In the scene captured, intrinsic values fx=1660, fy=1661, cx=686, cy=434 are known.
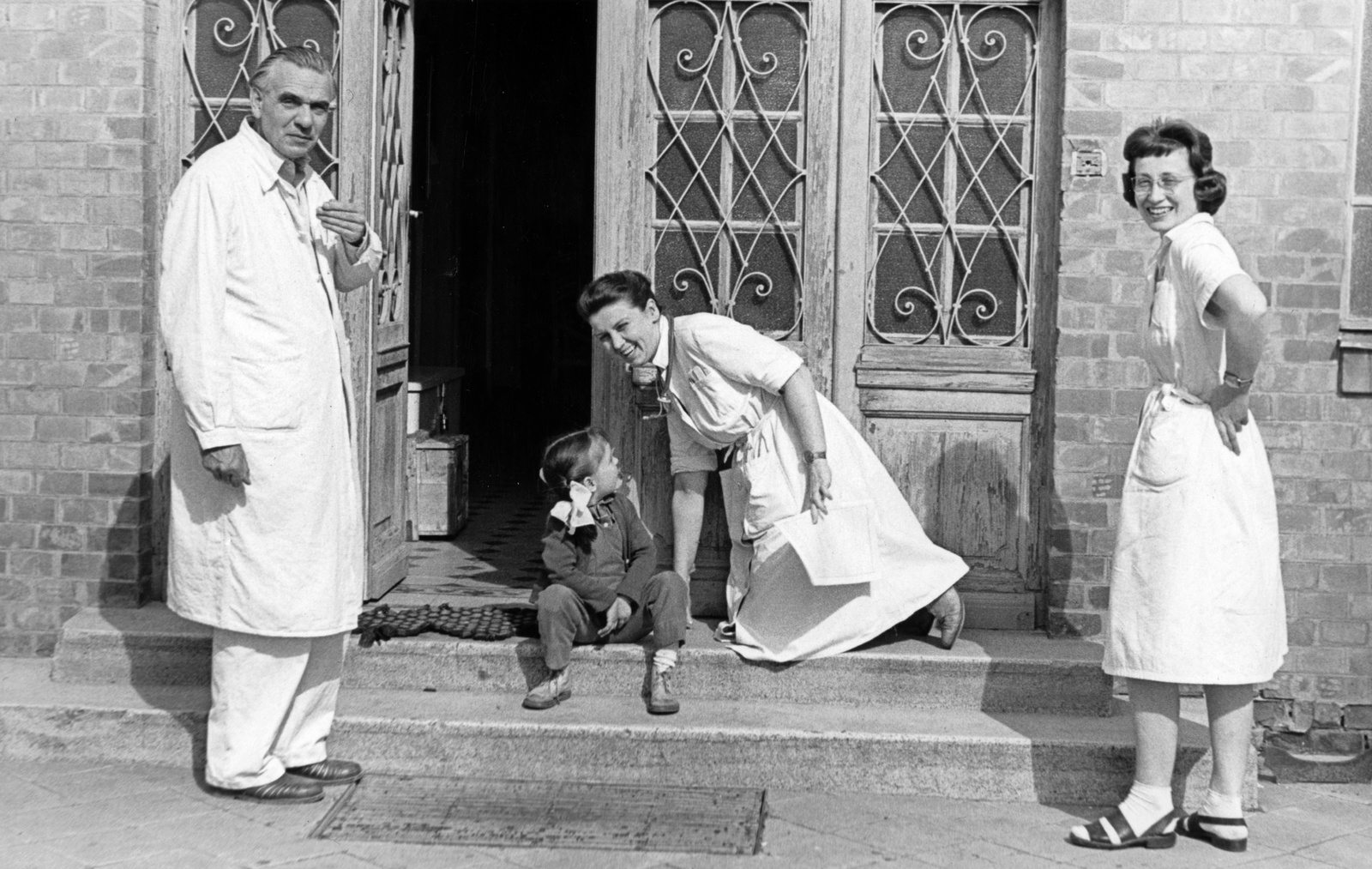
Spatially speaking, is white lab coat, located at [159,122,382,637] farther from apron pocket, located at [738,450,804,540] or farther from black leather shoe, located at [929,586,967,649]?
black leather shoe, located at [929,586,967,649]

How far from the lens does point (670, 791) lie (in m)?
5.29

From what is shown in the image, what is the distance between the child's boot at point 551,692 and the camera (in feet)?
18.3

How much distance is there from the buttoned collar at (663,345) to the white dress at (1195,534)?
1729 mm

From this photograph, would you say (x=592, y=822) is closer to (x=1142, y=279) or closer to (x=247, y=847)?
(x=247, y=847)

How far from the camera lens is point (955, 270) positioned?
251 inches

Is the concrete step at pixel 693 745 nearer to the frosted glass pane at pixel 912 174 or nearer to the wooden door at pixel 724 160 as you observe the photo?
the wooden door at pixel 724 160

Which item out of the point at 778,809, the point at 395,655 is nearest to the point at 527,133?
the point at 395,655

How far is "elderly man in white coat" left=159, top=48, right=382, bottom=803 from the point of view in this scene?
4.91 meters

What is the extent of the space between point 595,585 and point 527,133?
8.54 metres

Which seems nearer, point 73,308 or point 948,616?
point 948,616

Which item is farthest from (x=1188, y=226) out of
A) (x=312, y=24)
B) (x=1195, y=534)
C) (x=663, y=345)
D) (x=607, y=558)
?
(x=312, y=24)

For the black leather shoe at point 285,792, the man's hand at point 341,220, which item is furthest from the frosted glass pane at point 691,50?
the black leather shoe at point 285,792

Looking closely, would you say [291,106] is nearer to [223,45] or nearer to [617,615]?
[223,45]

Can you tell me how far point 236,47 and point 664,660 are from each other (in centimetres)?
291
